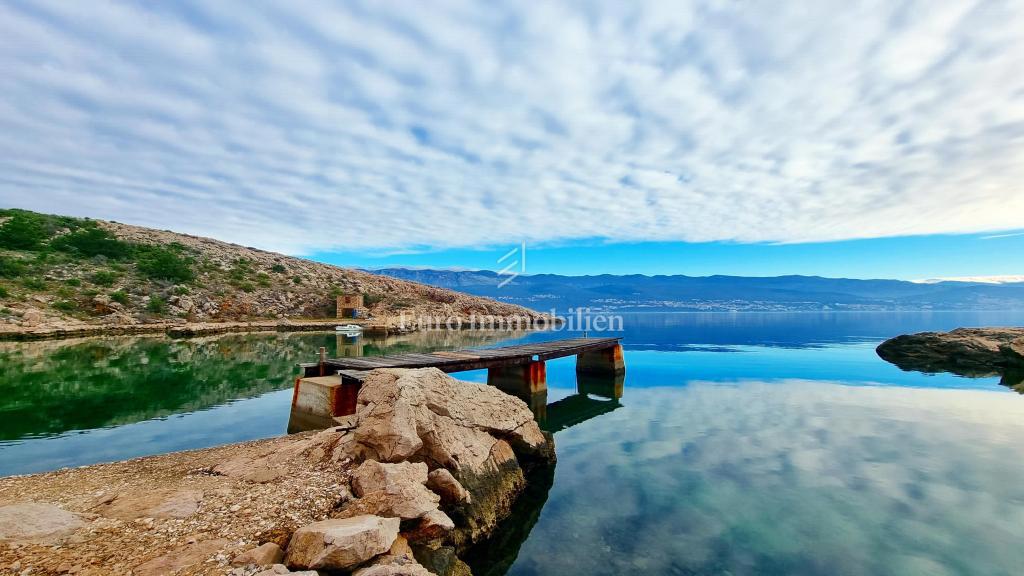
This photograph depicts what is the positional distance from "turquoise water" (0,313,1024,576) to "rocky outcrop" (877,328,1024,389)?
27.1 ft

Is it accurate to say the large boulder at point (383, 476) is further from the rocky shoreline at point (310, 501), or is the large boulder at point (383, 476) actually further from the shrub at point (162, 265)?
the shrub at point (162, 265)

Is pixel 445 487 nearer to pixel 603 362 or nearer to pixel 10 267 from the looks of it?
pixel 603 362

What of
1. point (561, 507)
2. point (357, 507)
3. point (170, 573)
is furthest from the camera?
point (561, 507)

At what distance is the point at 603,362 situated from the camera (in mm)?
30406

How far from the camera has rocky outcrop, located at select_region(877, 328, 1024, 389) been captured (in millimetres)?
33438

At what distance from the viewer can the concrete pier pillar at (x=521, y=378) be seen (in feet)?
72.0

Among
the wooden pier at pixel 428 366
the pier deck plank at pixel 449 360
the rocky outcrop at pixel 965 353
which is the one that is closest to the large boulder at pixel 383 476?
the wooden pier at pixel 428 366

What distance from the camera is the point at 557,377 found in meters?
31.5

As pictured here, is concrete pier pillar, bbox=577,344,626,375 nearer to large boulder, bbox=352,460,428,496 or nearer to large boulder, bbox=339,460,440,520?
large boulder, bbox=352,460,428,496

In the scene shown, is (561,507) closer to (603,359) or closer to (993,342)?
(603,359)

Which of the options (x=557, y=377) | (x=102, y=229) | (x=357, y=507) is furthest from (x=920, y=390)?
(x=102, y=229)

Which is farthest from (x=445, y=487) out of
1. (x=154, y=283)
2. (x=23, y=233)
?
(x=23, y=233)

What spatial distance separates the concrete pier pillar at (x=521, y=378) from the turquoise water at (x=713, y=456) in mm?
1541

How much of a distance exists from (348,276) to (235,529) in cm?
8980
